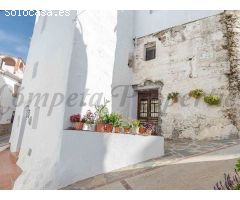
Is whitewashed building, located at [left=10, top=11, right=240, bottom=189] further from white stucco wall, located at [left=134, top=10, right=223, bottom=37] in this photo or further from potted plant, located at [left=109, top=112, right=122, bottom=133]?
potted plant, located at [left=109, top=112, right=122, bottom=133]

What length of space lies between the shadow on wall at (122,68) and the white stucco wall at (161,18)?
1.58 ft

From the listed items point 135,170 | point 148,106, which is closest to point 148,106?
point 148,106

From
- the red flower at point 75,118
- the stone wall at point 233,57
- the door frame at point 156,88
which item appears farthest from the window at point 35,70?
the stone wall at point 233,57

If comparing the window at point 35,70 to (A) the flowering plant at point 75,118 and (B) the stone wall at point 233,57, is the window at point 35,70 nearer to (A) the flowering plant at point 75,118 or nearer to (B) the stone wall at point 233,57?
(A) the flowering plant at point 75,118

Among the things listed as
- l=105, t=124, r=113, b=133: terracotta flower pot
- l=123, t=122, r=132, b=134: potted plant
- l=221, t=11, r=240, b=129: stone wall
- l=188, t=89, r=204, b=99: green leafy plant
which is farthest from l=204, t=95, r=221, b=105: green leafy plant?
l=105, t=124, r=113, b=133: terracotta flower pot

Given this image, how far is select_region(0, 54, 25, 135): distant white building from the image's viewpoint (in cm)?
2142

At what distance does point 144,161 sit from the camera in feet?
23.0

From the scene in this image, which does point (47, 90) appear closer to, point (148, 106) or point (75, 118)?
point (75, 118)

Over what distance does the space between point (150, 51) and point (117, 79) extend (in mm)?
2733

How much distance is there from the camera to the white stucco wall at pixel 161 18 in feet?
35.5

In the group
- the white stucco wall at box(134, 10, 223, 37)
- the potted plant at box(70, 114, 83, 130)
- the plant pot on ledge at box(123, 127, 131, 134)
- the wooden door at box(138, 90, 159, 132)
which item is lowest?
the plant pot on ledge at box(123, 127, 131, 134)

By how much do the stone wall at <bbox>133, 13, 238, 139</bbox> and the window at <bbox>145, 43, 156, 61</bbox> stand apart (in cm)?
33

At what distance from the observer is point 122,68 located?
1109 cm

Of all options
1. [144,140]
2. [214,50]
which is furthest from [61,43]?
[214,50]
